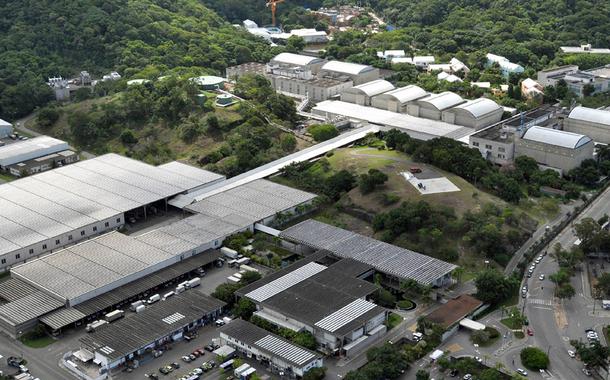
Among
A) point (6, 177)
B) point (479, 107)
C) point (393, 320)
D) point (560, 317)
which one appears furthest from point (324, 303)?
point (479, 107)

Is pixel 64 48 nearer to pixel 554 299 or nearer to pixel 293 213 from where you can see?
pixel 293 213

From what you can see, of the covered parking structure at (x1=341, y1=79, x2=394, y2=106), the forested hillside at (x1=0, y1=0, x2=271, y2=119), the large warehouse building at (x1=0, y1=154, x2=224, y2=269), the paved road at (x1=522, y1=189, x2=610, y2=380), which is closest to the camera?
the paved road at (x1=522, y1=189, x2=610, y2=380)

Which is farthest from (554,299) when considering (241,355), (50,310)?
(50,310)

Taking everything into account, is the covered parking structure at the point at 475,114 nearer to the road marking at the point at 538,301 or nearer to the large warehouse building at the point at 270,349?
the road marking at the point at 538,301

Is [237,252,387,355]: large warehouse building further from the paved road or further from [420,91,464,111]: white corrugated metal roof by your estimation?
[420,91,464,111]: white corrugated metal roof

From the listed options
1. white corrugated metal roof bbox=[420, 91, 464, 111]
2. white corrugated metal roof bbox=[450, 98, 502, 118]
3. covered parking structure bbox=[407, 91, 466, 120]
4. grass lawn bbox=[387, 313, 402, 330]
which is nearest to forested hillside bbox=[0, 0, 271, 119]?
covered parking structure bbox=[407, 91, 466, 120]
